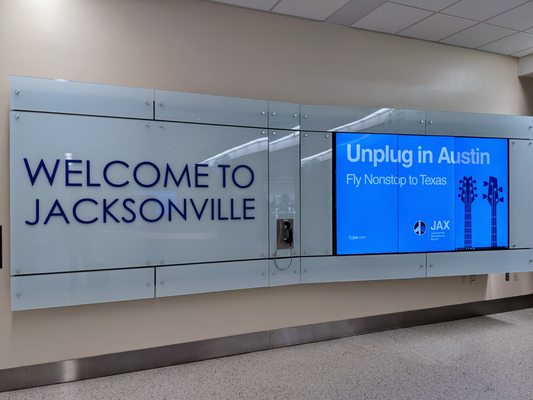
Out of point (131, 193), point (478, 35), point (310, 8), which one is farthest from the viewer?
point (478, 35)

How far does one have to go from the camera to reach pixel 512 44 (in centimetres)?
518

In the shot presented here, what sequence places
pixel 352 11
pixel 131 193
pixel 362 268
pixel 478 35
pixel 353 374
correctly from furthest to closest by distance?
pixel 478 35 < pixel 362 268 < pixel 352 11 < pixel 353 374 < pixel 131 193

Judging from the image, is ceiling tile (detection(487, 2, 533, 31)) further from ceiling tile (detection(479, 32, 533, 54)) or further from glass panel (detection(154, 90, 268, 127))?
glass panel (detection(154, 90, 268, 127))

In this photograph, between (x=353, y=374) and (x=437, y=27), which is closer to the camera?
(x=353, y=374)

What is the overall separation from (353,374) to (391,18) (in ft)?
12.3

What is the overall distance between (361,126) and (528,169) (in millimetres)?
2424

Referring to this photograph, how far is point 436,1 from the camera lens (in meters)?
4.02

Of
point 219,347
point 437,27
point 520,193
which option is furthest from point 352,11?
point 219,347

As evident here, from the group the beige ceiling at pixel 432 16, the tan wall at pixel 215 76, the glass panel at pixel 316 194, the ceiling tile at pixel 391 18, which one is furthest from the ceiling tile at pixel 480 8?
the glass panel at pixel 316 194

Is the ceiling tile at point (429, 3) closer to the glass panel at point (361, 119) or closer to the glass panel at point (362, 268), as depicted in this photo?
the glass panel at point (361, 119)

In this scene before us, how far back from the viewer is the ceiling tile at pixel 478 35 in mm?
4709

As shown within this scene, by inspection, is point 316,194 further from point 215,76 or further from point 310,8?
point 310,8

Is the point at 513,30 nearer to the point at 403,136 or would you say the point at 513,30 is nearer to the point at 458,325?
the point at 403,136

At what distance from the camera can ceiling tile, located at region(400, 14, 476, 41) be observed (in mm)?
4457
